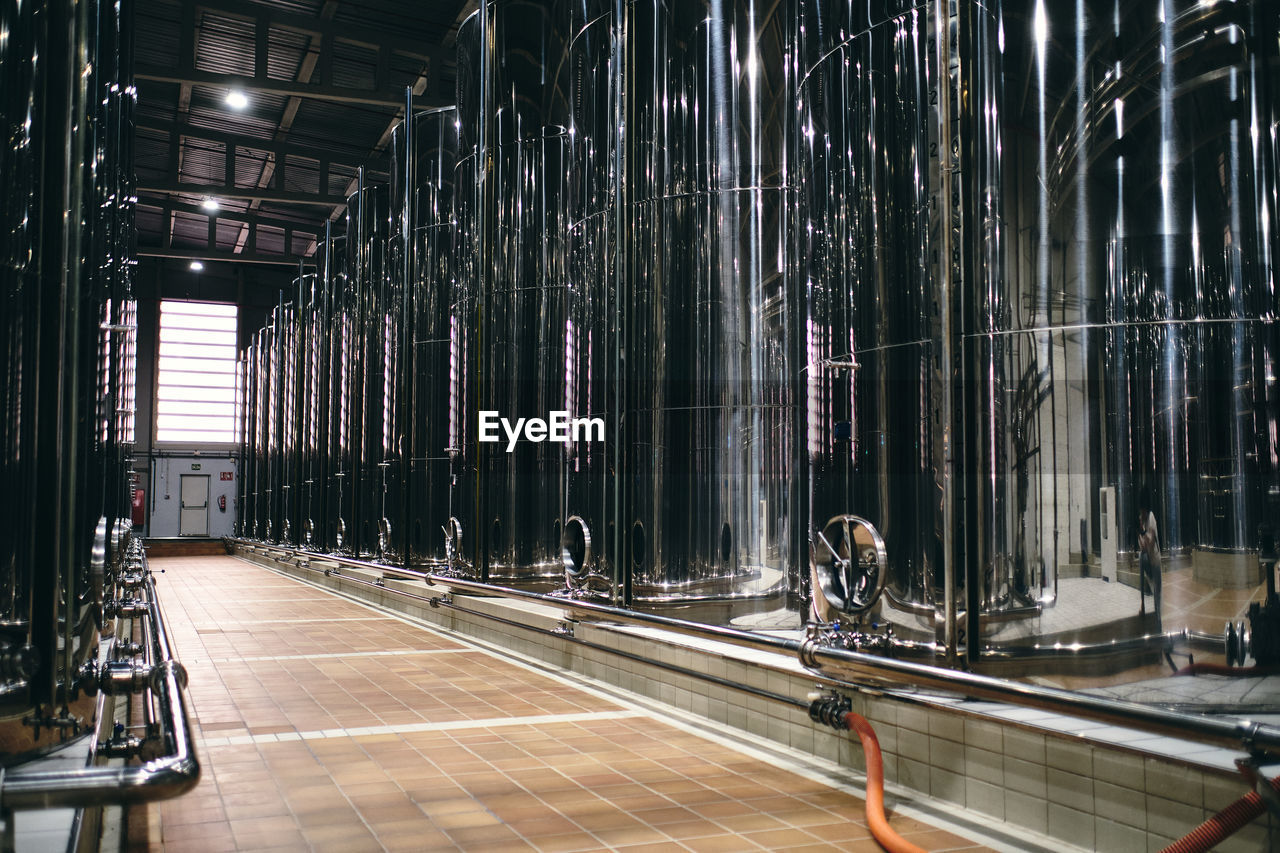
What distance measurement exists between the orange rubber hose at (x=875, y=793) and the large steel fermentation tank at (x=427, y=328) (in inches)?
254

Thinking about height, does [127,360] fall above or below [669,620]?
above

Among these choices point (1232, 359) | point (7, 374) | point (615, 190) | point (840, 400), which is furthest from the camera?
point (615, 190)

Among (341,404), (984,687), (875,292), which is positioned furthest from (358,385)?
(984,687)

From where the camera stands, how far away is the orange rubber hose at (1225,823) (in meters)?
2.39

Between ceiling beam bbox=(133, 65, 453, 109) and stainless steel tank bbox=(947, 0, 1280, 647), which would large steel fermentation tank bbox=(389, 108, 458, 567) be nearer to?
ceiling beam bbox=(133, 65, 453, 109)

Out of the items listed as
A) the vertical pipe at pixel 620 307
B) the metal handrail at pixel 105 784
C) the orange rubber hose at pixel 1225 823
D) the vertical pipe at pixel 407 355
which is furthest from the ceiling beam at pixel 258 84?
the orange rubber hose at pixel 1225 823

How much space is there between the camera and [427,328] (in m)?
11.1

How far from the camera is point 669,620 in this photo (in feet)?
16.7

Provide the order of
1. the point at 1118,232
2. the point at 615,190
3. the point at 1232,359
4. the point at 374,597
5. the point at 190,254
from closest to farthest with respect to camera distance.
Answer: the point at 1232,359
the point at 1118,232
the point at 615,190
the point at 374,597
the point at 190,254

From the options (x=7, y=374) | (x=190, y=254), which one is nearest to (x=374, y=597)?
(x=7, y=374)

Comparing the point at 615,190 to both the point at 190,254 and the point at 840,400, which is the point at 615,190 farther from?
the point at 190,254

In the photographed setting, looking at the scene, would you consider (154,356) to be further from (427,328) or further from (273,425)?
(427,328)

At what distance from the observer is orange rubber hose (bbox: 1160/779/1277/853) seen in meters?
2.39

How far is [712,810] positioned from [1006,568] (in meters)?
1.34
